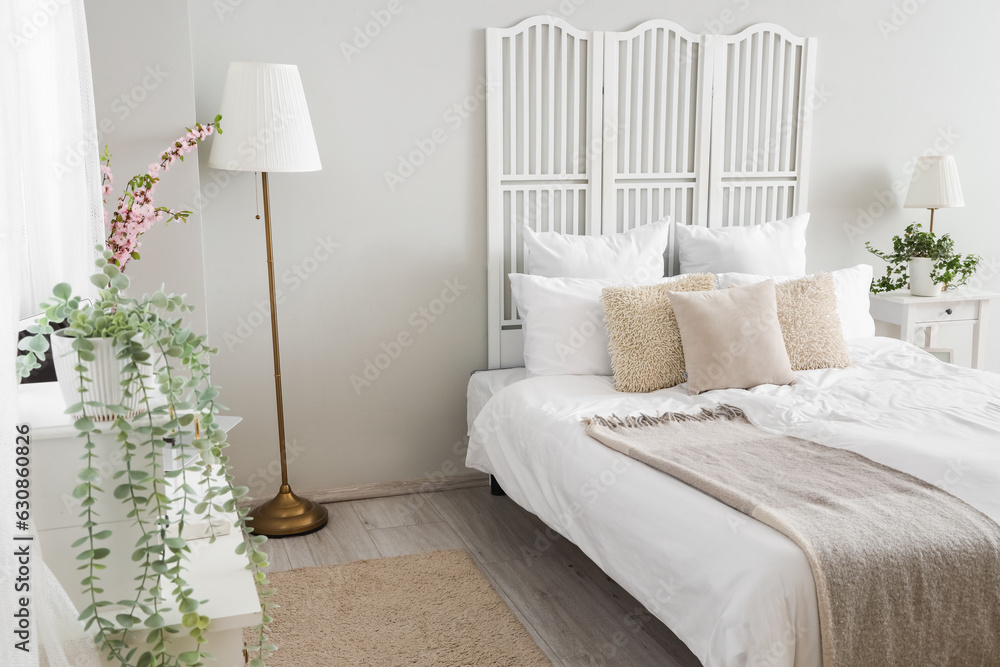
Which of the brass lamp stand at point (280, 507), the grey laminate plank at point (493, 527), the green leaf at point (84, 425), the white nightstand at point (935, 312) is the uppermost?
the green leaf at point (84, 425)

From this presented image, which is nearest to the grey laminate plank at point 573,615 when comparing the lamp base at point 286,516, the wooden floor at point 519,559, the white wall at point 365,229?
the wooden floor at point 519,559

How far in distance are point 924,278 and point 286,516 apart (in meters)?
2.87

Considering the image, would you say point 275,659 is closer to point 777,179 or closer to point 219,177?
point 219,177

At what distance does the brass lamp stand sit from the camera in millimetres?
2906

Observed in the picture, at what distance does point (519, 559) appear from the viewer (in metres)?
2.77

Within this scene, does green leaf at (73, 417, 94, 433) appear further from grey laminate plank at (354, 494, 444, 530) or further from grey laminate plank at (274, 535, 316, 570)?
grey laminate plank at (354, 494, 444, 530)

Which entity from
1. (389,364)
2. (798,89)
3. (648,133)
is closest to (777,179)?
(798,89)

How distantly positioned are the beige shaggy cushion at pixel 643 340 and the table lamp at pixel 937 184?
5.46ft

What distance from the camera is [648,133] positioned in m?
3.43

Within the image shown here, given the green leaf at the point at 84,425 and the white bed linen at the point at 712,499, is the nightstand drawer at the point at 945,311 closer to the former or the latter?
the white bed linen at the point at 712,499

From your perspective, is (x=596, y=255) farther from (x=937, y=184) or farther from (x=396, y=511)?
(x=937, y=184)

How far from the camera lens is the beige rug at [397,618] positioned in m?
2.18

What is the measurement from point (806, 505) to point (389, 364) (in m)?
1.87

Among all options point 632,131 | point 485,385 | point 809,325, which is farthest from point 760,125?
point 485,385
